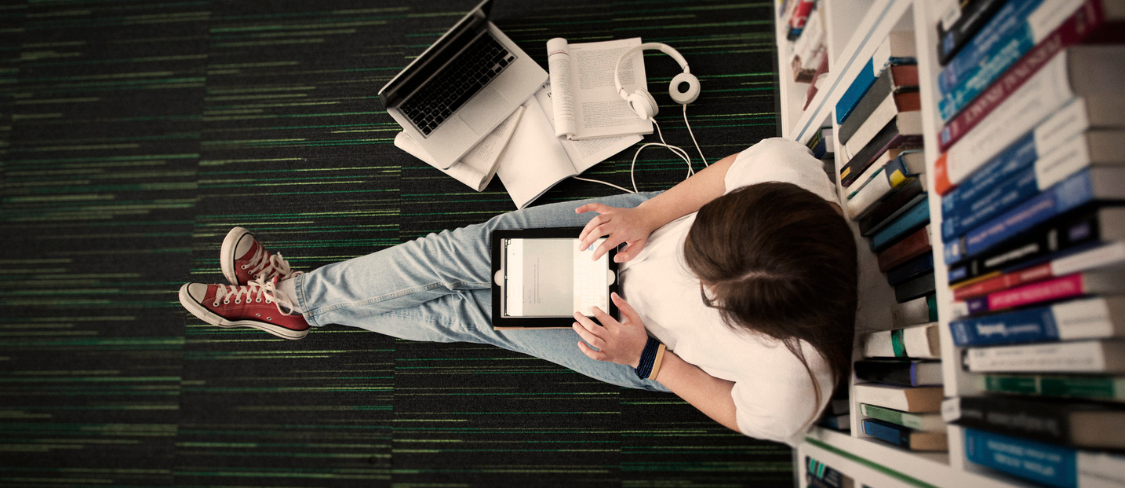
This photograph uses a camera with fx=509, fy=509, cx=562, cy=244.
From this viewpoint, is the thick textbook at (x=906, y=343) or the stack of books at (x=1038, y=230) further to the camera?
the thick textbook at (x=906, y=343)

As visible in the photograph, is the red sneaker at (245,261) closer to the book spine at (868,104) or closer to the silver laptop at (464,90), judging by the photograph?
the silver laptop at (464,90)

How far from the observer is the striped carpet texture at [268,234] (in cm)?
139

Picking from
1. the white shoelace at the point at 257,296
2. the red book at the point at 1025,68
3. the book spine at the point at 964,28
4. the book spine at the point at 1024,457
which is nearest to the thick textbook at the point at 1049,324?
the book spine at the point at 1024,457

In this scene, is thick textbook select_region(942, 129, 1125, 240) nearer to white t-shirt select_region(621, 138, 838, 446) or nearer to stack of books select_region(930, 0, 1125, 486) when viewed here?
stack of books select_region(930, 0, 1125, 486)

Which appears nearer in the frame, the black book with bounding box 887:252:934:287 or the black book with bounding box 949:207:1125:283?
the black book with bounding box 949:207:1125:283

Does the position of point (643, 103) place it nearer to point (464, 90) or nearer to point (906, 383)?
point (464, 90)

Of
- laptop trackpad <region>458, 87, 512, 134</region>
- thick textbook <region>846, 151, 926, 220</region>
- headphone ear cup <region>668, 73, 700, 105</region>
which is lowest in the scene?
thick textbook <region>846, 151, 926, 220</region>

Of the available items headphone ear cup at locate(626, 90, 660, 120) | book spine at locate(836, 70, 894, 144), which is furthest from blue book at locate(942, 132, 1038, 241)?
headphone ear cup at locate(626, 90, 660, 120)

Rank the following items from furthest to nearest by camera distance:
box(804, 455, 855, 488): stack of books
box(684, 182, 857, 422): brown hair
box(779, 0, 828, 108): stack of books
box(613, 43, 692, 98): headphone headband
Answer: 1. box(613, 43, 692, 98): headphone headband
2. box(779, 0, 828, 108): stack of books
3. box(804, 455, 855, 488): stack of books
4. box(684, 182, 857, 422): brown hair

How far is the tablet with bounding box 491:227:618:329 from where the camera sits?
1036 millimetres

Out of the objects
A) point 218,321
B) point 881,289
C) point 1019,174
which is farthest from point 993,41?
point 218,321

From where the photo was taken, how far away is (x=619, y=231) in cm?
100

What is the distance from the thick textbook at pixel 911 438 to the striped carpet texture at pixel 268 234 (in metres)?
0.59

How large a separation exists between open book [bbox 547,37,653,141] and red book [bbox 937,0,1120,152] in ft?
2.74
